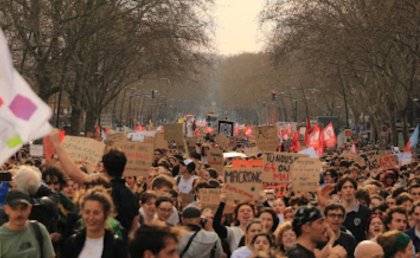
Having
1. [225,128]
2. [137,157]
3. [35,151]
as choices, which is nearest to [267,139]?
[35,151]

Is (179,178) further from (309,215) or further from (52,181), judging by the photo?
(309,215)

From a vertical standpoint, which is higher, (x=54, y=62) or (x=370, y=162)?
(x=54, y=62)

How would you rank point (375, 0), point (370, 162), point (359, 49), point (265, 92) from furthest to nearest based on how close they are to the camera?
point (265, 92) → point (359, 49) → point (375, 0) → point (370, 162)

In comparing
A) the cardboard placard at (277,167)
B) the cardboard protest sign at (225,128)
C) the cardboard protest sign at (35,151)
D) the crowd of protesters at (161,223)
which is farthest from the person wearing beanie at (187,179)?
the cardboard protest sign at (225,128)

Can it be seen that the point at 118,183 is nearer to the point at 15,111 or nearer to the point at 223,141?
the point at 15,111

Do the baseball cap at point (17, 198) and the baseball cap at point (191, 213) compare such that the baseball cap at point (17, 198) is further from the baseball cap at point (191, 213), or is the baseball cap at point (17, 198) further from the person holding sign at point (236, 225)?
the person holding sign at point (236, 225)

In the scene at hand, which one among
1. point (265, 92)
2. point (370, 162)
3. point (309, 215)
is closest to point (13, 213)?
point (309, 215)

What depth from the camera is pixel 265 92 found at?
124m

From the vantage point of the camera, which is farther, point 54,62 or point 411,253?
point 54,62

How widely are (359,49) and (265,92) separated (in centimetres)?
7819

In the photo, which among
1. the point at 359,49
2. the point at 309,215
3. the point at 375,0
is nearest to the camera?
the point at 309,215

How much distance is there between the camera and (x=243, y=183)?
12258 millimetres

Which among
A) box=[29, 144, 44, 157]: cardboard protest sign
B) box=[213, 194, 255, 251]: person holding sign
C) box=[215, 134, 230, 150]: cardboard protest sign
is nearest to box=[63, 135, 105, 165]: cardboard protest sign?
box=[213, 194, 255, 251]: person holding sign

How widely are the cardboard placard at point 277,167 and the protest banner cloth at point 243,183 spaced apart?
7.36ft
